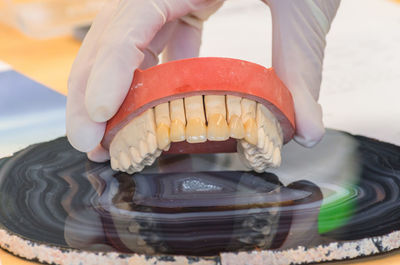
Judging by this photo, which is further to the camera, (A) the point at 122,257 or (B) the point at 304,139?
(B) the point at 304,139

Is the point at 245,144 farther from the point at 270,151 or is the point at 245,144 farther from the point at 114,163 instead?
the point at 114,163

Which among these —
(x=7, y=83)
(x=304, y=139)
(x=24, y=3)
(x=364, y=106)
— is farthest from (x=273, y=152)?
(x=24, y=3)

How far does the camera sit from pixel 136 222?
76cm

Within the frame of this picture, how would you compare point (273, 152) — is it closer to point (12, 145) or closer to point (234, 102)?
point (234, 102)

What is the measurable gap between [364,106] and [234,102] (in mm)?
500

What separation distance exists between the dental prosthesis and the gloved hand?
27 mm

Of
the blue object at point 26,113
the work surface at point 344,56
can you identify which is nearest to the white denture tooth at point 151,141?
the blue object at point 26,113

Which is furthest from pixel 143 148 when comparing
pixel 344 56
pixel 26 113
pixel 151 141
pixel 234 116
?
pixel 344 56

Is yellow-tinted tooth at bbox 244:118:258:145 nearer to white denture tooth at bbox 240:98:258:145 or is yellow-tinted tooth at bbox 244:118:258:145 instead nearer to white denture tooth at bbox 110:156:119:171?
white denture tooth at bbox 240:98:258:145

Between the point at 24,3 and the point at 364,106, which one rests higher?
the point at 24,3

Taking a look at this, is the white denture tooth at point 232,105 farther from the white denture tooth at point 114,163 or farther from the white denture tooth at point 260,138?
the white denture tooth at point 114,163

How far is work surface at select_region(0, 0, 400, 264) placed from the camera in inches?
46.9

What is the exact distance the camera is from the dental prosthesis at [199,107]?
2.57ft

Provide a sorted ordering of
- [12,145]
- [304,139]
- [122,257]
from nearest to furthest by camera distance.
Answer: [122,257], [304,139], [12,145]
